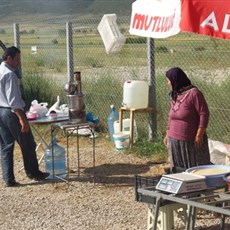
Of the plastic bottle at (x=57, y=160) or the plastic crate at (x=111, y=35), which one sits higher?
the plastic crate at (x=111, y=35)

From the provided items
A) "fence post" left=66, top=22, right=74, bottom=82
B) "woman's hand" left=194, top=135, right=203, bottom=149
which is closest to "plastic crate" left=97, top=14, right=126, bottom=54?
"fence post" left=66, top=22, right=74, bottom=82

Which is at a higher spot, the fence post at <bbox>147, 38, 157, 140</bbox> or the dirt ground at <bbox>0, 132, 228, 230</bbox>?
the fence post at <bbox>147, 38, 157, 140</bbox>

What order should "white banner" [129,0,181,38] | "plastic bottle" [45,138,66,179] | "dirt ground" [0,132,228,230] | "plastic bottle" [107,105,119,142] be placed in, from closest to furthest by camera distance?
"white banner" [129,0,181,38]
"dirt ground" [0,132,228,230]
"plastic bottle" [45,138,66,179]
"plastic bottle" [107,105,119,142]

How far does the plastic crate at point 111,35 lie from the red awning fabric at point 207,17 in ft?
17.1

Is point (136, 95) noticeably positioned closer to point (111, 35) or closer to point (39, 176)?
point (111, 35)

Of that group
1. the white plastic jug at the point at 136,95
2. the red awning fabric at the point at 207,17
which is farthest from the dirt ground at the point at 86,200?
the red awning fabric at the point at 207,17

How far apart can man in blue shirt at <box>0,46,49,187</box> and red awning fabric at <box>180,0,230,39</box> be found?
11.2ft

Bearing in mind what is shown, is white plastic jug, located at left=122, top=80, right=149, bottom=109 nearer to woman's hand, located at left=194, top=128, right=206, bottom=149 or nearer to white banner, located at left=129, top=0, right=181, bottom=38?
woman's hand, located at left=194, top=128, right=206, bottom=149

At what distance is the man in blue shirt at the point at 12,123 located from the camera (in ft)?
28.5

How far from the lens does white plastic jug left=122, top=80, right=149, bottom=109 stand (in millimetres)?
10875

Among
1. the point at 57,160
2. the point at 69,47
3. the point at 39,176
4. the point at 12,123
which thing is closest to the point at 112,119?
the point at 69,47

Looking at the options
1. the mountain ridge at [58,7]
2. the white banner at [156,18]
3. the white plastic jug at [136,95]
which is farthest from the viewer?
the mountain ridge at [58,7]

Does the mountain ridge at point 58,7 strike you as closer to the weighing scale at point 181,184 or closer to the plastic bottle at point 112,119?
the plastic bottle at point 112,119

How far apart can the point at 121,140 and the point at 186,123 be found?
3.70 m
